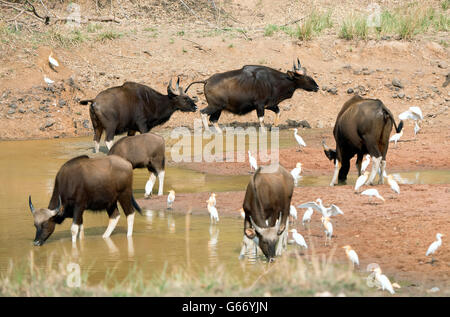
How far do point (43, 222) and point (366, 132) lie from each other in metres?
6.00

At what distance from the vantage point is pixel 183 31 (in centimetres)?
2756

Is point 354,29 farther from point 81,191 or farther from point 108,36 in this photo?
point 81,191

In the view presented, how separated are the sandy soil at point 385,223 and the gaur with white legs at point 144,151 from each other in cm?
58

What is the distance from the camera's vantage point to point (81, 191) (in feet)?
36.0

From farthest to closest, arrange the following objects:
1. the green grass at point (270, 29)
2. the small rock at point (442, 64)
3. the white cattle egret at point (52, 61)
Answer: the green grass at point (270, 29) < the small rock at point (442, 64) < the white cattle egret at point (52, 61)

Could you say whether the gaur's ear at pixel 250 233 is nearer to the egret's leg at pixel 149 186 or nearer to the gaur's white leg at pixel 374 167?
the egret's leg at pixel 149 186

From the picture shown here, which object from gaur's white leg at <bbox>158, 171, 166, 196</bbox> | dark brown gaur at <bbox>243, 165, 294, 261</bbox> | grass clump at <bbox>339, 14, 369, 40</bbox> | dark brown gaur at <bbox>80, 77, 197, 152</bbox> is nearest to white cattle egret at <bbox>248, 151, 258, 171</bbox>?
gaur's white leg at <bbox>158, 171, 166, 196</bbox>

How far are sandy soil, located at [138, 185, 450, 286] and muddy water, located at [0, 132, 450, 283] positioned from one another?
0.91 metres

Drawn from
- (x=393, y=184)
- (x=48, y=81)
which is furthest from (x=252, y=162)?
(x=48, y=81)

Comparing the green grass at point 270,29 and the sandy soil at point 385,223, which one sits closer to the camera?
the sandy soil at point 385,223

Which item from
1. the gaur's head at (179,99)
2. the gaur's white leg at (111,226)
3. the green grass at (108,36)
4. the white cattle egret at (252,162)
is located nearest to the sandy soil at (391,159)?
the white cattle egret at (252,162)

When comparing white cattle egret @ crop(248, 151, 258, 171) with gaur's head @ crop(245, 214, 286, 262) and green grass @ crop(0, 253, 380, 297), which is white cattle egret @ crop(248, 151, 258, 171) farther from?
green grass @ crop(0, 253, 380, 297)

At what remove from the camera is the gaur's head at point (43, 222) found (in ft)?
35.5

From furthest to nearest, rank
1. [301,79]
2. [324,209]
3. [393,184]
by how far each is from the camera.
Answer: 1. [301,79]
2. [393,184]
3. [324,209]
